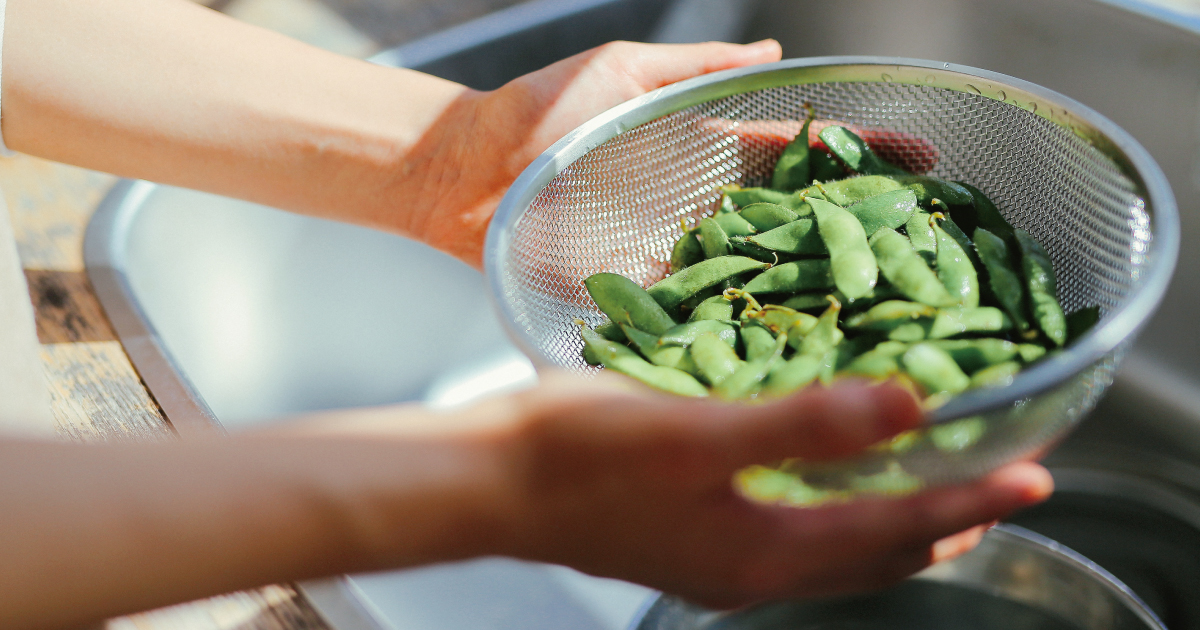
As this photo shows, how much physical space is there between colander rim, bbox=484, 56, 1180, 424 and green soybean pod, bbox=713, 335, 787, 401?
172 mm

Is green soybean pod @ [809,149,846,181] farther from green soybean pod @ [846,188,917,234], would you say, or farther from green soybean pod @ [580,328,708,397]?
green soybean pod @ [580,328,708,397]

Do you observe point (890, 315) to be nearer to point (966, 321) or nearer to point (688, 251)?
point (966, 321)

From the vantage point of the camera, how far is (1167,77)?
3.81 feet

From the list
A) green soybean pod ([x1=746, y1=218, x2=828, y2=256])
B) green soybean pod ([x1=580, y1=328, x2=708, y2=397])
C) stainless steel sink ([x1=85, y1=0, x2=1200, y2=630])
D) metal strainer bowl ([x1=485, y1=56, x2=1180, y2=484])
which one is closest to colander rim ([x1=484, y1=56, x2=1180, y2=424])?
metal strainer bowl ([x1=485, y1=56, x2=1180, y2=484])

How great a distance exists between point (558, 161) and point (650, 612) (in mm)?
520

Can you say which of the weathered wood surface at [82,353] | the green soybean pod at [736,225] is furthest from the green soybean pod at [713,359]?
the weathered wood surface at [82,353]

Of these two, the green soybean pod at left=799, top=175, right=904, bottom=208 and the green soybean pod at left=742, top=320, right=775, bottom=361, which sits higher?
the green soybean pod at left=799, top=175, right=904, bottom=208

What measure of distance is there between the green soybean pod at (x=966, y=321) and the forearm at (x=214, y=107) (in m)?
0.78

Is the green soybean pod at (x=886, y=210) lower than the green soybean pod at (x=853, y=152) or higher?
lower

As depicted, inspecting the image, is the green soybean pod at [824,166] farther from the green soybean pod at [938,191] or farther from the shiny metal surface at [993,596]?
the shiny metal surface at [993,596]

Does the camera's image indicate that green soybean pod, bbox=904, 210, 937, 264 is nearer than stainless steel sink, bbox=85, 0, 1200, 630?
Yes

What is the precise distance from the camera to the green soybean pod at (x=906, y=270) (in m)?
0.79

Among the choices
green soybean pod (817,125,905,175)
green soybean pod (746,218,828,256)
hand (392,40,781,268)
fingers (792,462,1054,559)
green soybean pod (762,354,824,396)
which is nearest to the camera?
fingers (792,462,1054,559)

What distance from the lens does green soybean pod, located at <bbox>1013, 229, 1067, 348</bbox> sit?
30.2 inches
